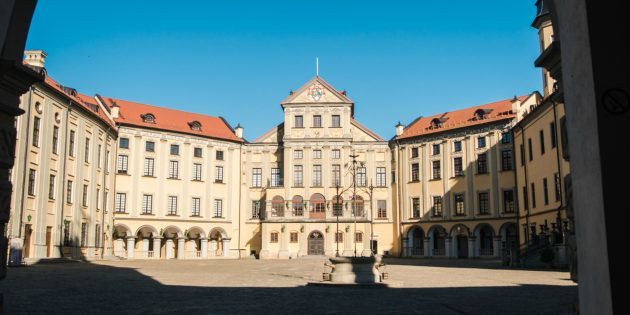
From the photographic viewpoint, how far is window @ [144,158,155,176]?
58.2 m

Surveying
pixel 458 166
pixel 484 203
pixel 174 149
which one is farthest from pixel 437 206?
pixel 174 149

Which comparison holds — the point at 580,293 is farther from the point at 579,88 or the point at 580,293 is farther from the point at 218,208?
the point at 218,208

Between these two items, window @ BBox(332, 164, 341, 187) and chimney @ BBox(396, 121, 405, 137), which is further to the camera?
chimney @ BBox(396, 121, 405, 137)

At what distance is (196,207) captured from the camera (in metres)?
60.7

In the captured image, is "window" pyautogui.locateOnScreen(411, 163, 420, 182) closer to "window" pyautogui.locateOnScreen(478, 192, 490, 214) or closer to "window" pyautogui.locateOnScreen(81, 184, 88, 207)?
"window" pyautogui.locateOnScreen(478, 192, 490, 214)

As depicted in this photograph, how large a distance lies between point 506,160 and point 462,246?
1043cm

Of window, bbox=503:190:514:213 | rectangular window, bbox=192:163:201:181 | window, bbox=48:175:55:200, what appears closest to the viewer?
window, bbox=48:175:55:200

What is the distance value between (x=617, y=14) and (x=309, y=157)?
58.3m

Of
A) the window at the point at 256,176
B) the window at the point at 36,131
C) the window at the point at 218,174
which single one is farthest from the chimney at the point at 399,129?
the window at the point at 36,131

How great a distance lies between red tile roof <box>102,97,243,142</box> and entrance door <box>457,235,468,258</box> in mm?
26295

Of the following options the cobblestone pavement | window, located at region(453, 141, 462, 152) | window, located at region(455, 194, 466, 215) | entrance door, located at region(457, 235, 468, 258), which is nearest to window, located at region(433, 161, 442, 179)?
window, located at region(453, 141, 462, 152)

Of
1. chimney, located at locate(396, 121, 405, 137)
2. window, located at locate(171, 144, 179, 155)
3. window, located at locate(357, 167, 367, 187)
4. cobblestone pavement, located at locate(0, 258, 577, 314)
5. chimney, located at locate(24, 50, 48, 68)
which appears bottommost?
cobblestone pavement, located at locate(0, 258, 577, 314)

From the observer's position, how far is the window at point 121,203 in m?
56.2

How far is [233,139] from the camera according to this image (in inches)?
2544
